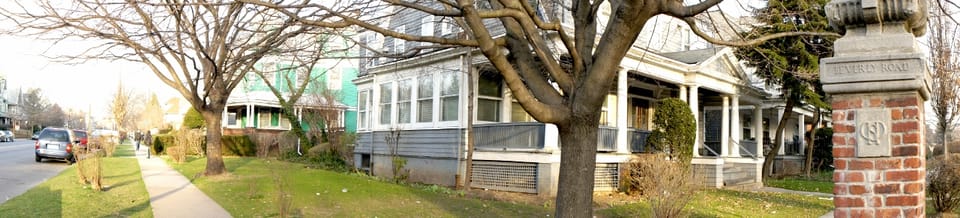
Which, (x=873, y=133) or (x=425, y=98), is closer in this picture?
(x=873, y=133)

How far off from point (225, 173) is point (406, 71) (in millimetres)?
5542

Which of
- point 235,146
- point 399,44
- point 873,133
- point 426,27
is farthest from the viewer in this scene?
point 235,146

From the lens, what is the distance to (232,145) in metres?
31.8

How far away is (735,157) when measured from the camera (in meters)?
19.3

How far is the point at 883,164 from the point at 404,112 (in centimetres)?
1619

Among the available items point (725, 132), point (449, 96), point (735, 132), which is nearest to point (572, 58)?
point (449, 96)

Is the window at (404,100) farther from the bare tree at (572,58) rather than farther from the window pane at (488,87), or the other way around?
the bare tree at (572,58)

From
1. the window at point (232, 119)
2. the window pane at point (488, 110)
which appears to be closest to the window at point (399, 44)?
the window pane at point (488, 110)

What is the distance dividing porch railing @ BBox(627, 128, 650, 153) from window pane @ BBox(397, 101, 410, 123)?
632 centimetres

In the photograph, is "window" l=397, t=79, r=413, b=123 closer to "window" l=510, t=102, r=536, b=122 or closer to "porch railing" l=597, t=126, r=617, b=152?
"window" l=510, t=102, r=536, b=122

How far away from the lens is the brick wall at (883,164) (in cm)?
356

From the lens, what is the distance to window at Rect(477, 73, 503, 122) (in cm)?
1681

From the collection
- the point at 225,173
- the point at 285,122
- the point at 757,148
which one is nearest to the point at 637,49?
the point at 757,148

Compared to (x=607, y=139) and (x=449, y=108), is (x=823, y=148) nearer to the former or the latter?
(x=607, y=139)
